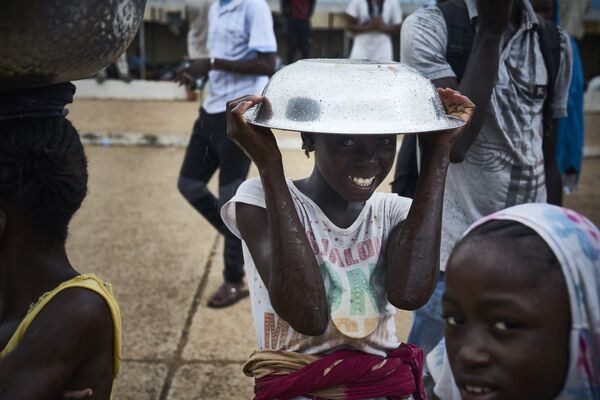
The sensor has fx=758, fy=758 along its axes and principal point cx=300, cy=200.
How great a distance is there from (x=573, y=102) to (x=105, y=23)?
2.47 metres

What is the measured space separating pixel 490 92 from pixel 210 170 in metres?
2.32

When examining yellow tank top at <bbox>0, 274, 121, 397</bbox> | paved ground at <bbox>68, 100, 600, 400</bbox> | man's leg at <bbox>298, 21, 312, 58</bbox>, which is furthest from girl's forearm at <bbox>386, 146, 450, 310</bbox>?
man's leg at <bbox>298, 21, 312, 58</bbox>

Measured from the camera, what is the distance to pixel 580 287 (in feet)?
4.45

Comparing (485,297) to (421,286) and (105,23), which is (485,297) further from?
(105,23)

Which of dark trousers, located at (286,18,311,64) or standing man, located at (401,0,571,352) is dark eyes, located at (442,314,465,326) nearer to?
standing man, located at (401,0,571,352)

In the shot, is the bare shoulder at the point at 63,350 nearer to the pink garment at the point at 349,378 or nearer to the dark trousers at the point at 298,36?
the pink garment at the point at 349,378

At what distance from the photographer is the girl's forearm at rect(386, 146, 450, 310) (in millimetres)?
2012


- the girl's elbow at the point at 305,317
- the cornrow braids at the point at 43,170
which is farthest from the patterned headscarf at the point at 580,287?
the cornrow braids at the point at 43,170

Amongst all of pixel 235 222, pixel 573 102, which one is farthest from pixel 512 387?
pixel 573 102

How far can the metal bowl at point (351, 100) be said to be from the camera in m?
1.74

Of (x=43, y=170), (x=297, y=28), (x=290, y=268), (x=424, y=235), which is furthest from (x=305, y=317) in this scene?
(x=297, y=28)

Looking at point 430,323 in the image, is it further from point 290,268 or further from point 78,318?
point 78,318

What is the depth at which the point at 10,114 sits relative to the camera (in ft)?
5.68

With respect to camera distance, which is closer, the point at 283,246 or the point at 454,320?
the point at 454,320
